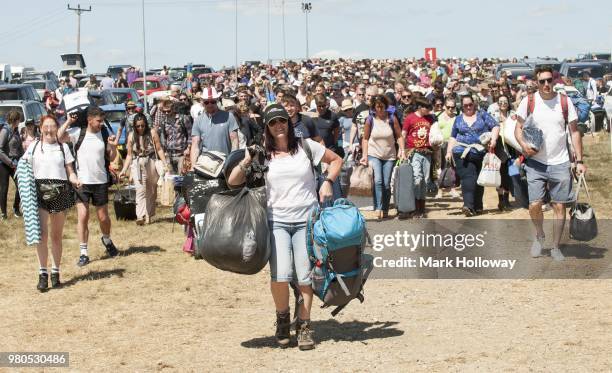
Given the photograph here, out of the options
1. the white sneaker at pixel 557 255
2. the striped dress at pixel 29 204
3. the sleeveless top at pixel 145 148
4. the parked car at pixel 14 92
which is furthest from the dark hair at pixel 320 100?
the parked car at pixel 14 92

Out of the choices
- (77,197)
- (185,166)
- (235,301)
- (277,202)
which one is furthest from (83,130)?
(277,202)

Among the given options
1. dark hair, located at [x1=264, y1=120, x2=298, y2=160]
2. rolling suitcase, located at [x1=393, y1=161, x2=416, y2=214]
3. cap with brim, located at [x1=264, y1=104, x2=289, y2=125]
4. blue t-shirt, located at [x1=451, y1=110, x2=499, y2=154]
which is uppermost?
cap with brim, located at [x1=264, y1=104, x2=289, y2=125]

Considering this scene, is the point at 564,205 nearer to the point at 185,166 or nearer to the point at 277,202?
the point at 277,202

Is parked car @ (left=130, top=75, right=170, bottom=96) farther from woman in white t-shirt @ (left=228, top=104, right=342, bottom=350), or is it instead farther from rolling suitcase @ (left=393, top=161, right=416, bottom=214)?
woman in white t-shirt @ (left=228, top=104, right=342, bottom=350)

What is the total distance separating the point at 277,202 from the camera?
25.9ft

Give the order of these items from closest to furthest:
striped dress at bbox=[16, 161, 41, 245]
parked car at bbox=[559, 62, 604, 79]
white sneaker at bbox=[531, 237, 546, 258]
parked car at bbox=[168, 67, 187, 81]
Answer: striped dress at bbox=[16, 161, 41, 245]
white sneaker at bbox=[531, 237, 546, 258]
parked car at bbox=[559, 62, 604, 79]
parked car at bbox=[168, 67, 187, 81]

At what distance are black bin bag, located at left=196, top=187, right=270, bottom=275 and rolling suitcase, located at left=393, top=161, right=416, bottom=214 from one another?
265 inches

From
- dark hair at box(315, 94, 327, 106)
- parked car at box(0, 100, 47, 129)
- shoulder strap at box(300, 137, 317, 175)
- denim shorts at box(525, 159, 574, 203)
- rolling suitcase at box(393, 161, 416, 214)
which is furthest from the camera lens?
parked car at box(0, 100, 47, 129)

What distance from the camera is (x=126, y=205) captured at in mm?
15930

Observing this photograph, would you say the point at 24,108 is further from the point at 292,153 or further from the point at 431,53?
the point at 431,53

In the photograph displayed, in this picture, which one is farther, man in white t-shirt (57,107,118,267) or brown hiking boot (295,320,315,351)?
man in white t-shirt (57,107,118,267)

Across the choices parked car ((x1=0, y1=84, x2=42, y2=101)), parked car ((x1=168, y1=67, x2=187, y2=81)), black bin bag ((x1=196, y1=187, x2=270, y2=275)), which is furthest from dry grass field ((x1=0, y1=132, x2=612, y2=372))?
Result: parked car ((x1=168, y1=67, x2=187, y2=81))

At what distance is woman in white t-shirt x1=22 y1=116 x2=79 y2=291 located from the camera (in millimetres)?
10781

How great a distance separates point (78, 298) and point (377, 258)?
131 inches
